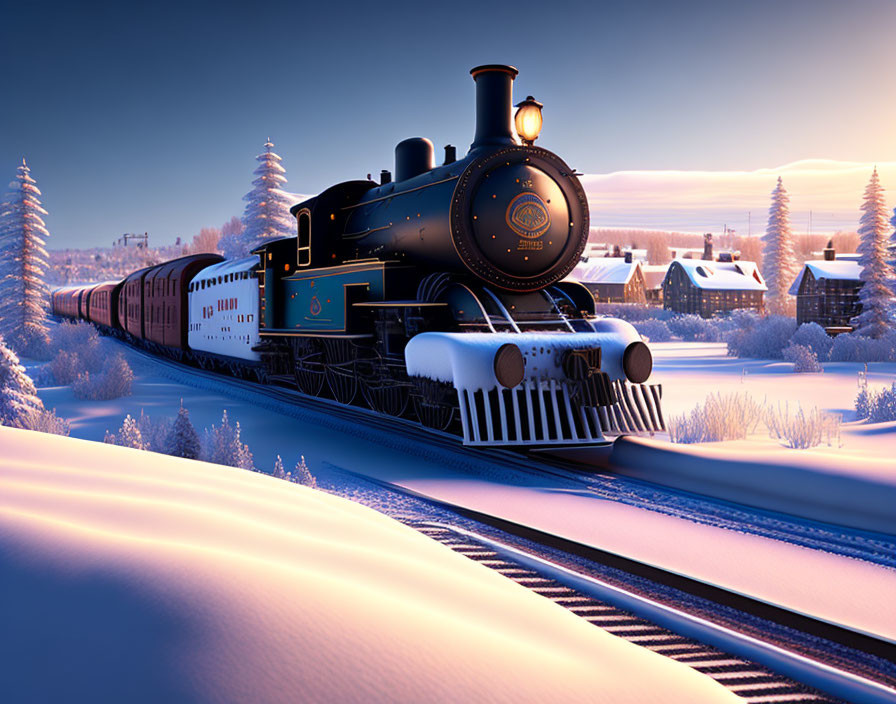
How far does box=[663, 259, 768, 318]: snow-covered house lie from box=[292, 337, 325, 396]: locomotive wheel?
42090 mm

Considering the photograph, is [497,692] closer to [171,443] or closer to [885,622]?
→ [885,622]

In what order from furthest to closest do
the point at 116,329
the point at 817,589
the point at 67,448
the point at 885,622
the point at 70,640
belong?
1. the point at 116,329
2. the point at 817,589
3. the point at 885,622
4. the point at 67,448
5. the point at 70,640

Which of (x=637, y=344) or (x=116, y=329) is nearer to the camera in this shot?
(x=637, y=344)

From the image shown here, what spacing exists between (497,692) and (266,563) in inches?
22.6

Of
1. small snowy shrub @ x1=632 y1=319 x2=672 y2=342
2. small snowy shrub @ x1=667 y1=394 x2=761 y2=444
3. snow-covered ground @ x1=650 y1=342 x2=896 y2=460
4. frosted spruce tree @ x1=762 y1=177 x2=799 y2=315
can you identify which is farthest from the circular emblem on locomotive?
frosted spruce tree @ x1=762 y1=177 x2=799 y2=315

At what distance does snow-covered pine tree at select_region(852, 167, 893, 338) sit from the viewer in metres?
25.3

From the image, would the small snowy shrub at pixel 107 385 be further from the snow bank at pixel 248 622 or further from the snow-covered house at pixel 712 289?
the snow-covered house at pixel 712 289

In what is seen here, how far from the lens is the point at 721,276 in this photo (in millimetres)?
50625

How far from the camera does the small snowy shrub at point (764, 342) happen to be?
75.2ft

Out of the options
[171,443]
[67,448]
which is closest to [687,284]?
[171,443]

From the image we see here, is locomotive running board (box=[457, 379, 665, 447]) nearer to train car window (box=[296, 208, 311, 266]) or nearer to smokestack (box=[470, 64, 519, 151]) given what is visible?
smokestack (box=[470, 64, 519, 151])

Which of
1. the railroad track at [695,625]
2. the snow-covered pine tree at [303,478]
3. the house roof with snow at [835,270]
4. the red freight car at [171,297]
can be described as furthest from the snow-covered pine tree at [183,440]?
the house roof with snow at [835,270]

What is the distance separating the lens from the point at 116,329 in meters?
29.6

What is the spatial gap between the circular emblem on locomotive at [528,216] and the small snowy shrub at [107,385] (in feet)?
28.0
